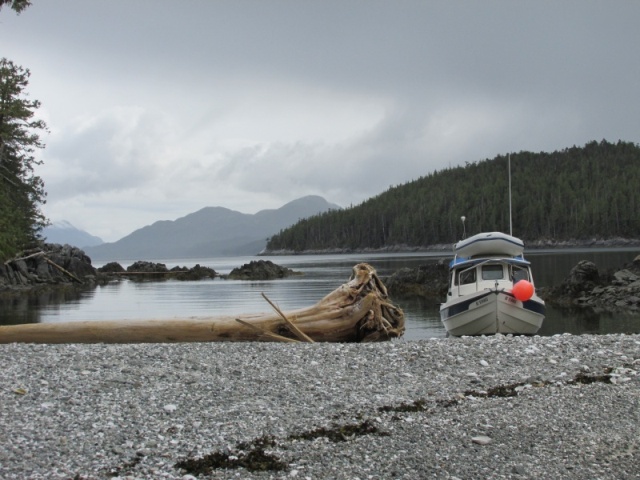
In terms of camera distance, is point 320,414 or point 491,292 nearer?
point 320,414

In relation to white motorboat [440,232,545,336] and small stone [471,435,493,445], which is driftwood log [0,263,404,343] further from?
small stone [471,435,493,445]

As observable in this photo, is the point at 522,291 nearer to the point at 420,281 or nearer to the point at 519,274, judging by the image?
the point at 519,274

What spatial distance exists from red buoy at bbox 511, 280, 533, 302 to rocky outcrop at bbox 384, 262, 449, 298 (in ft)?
77.3

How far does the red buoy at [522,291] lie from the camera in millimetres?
21781

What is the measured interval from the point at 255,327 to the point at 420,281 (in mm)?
35195

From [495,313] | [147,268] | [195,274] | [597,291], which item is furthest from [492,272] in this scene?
[147,268]

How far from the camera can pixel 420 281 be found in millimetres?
48531

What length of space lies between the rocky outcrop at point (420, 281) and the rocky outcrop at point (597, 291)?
7998 mm

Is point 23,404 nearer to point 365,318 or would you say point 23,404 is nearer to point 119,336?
point 119,336

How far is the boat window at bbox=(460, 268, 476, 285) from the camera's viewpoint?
24.1 metres

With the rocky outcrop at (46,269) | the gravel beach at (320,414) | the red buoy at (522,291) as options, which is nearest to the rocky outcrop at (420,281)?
the red buoy at (522,291)

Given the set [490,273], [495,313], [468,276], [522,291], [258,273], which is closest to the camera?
[522,291]

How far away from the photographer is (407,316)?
33.3 meters

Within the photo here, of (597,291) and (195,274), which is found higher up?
(195,274)
